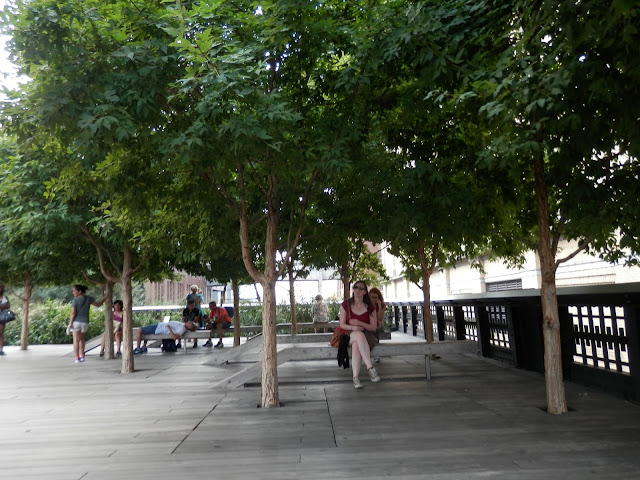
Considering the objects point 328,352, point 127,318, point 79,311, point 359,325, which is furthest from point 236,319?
point 359,325

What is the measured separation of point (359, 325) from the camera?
977 cm

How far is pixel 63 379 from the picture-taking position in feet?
39.9

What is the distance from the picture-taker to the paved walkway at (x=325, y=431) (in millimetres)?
4883

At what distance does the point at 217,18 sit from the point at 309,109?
189 cm

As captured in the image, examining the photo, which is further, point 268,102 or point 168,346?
point 168,346

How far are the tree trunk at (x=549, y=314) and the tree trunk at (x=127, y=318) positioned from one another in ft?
29.8

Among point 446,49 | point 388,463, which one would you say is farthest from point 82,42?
point 388,463

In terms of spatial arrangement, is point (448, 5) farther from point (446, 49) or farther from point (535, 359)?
point (535, 359)

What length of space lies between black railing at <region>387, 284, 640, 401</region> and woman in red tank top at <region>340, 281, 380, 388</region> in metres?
2.92

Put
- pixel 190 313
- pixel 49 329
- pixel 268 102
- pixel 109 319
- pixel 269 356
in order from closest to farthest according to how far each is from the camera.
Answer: pixel 268 102 → pixel 269 356 → pixel 109 319 → pixel 190 313 → pixel 49 329

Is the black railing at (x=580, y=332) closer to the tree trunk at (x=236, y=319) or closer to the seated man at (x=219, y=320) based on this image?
the tree trunk at (x=236, y=319)

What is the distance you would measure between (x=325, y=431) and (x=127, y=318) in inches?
301

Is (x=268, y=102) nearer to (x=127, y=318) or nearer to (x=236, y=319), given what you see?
(x=127, y=318)

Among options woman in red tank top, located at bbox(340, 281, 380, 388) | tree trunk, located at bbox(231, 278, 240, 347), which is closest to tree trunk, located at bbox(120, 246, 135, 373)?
tree trunk, located at bbox(231, 278, 240, 347)
